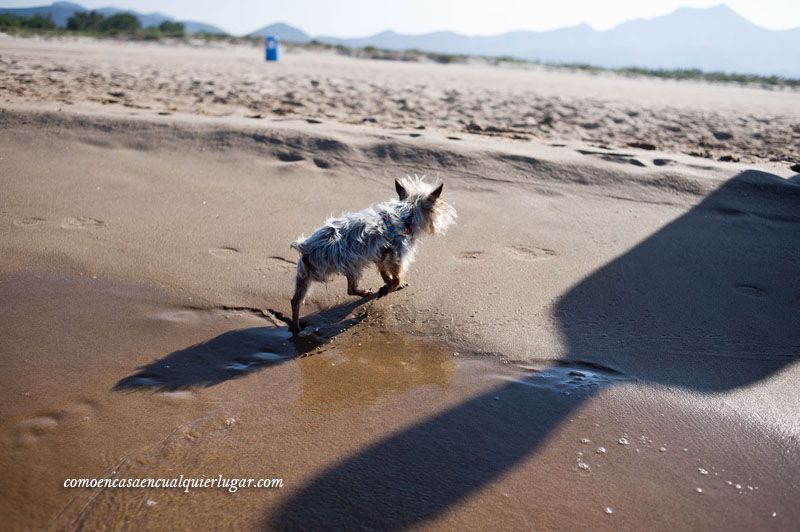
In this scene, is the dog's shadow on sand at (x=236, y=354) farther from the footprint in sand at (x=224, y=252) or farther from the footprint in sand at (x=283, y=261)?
the footprint in sand at (x=224, y=252)

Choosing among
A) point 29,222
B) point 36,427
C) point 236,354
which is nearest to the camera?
point 36,427

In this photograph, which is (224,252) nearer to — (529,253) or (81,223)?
(81,223)

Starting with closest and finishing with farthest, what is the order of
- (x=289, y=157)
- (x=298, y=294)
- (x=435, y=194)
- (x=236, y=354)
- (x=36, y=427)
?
(x=36, y=427) → (x=236, y=354) → (x=298, y=294) → (x=435, y=194) → (x=289, y=157)

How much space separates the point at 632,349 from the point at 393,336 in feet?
5.65

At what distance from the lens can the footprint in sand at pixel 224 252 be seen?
18.5ft

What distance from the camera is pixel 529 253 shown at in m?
5.79

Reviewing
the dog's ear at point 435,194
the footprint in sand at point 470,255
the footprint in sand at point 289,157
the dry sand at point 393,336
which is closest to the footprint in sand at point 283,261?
the dry sand at point 393,336

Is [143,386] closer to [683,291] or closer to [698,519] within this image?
[698,519]

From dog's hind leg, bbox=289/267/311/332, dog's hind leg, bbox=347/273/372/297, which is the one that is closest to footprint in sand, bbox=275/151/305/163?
dog's hind leg, bbox=347/273/372/297

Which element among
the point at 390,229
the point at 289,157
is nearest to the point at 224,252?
the point at 390,229

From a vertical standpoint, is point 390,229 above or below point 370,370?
above

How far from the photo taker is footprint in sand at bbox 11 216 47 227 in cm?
602

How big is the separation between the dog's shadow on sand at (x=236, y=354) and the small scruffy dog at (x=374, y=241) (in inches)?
6.8

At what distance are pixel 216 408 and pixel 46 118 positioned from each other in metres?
6.20
